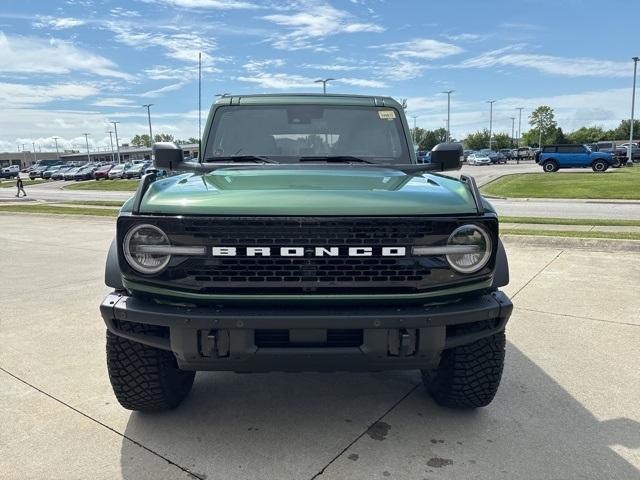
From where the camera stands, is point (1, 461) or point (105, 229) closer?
point (1, 461)

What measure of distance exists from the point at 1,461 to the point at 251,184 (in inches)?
73.3

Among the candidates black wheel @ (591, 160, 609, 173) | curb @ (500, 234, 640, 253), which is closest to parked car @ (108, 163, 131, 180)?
black wheel @ (591, 160, 609, 173)

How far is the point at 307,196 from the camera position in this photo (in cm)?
245

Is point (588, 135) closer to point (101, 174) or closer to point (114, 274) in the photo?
point (101, 174)

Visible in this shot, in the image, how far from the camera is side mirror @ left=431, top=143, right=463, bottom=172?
3.59m

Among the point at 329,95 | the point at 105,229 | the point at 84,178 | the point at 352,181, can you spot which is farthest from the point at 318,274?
the point at 84,178

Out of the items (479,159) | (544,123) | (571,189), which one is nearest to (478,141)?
(544,123)

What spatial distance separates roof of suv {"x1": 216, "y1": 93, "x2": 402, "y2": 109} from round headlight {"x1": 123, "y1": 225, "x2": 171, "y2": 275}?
1.86 metres

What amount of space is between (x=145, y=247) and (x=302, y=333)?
841mm

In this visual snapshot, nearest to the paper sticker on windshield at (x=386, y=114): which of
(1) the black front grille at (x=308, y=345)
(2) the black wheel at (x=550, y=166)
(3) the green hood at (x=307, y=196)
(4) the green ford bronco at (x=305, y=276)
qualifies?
(3) the green hood at (x=307, y=196)

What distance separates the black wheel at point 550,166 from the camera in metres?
32.4

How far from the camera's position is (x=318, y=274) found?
7.86ft

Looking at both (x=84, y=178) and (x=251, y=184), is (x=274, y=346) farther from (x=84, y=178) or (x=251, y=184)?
(x=84, y=178)

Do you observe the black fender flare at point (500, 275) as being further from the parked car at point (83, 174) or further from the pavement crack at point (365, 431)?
the parked car at point (83, 174)
